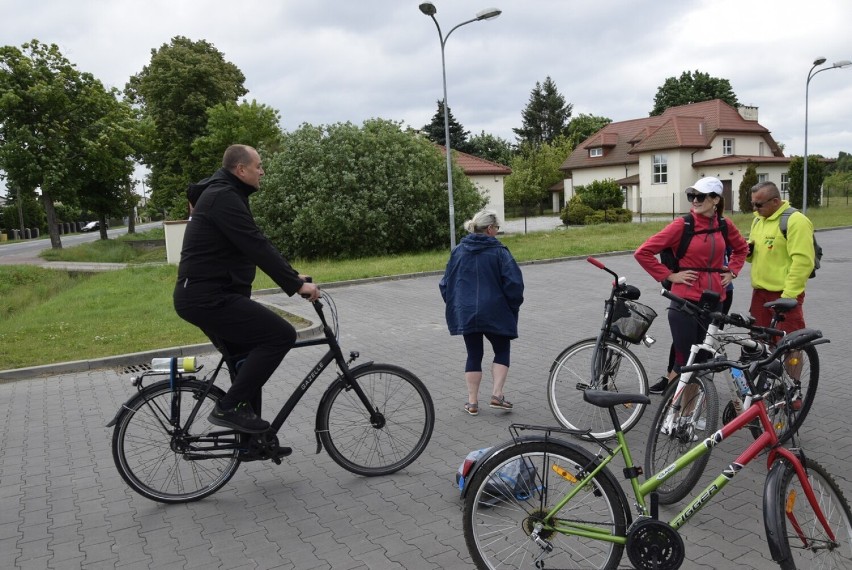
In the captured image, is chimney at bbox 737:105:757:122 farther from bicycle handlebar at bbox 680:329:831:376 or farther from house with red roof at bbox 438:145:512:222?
bicycle handlebar at bbox 680:329:831:376

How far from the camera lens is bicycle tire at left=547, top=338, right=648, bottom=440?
Answer: 5336mm

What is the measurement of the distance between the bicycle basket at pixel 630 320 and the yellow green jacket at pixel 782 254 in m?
1.05

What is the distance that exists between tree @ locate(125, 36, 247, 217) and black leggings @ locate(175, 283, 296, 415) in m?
41.1

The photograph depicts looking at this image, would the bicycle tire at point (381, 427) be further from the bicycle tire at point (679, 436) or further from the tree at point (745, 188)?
the tree at point (745, 188)

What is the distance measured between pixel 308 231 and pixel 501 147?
57.5 metres

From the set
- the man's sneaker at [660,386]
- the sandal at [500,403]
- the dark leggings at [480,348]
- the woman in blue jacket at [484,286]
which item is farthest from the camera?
the man's sneaker at [660,386]

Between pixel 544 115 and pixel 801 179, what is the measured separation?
151 feet

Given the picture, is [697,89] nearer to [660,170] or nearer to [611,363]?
[660,170]

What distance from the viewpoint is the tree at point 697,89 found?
8106cm

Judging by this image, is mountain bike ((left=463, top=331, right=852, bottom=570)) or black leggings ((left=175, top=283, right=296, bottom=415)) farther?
black leggings ((left=175, top=283, right=296, bottom=415))

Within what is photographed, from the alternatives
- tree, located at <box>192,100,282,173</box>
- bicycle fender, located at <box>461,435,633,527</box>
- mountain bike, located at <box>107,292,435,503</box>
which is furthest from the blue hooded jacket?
tree, located at <box>192,100,282,173</box>

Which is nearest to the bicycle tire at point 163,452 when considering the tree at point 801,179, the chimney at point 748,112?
the tree at point 801,179

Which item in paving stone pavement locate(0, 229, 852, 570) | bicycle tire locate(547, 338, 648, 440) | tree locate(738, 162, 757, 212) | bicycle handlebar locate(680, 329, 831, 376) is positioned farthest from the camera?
tree locate(738, 162, 757, 212)

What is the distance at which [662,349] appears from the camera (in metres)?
8.55
